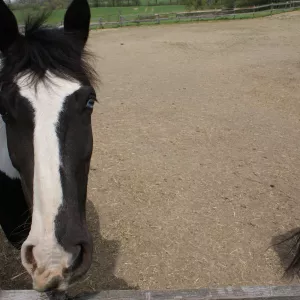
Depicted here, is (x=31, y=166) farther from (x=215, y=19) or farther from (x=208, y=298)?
(x=215, y=19)

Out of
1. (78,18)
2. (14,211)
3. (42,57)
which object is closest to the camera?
(42,57)

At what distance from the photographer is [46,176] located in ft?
4.52

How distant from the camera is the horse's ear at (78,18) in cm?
196

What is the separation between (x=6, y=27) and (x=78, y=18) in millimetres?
453

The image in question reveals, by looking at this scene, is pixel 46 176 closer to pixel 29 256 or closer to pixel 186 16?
pixel 29 256

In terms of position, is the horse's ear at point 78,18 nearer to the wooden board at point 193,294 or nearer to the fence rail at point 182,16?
the wooden board at point 193,294

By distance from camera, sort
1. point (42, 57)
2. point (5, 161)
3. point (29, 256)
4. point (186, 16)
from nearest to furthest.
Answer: point (29, 256) < point (42, 57) < point (5, 161) < point (186, 16)

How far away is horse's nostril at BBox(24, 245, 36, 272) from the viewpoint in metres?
1.34

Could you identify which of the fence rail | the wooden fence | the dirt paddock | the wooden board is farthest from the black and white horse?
the wooden fence

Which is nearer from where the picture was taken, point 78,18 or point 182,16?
point 78,18

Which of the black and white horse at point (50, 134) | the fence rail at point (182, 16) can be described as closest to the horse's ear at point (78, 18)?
the black and white horse at point (50, 134)

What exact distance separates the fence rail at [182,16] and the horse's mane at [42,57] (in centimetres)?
2287

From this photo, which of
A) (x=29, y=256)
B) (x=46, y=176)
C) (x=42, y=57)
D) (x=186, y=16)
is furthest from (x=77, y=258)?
(x=186, y=16)

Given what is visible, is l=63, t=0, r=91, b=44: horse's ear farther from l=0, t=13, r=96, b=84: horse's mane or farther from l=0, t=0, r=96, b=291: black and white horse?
l=0, t=13, r=96, b=84: horse's mane
